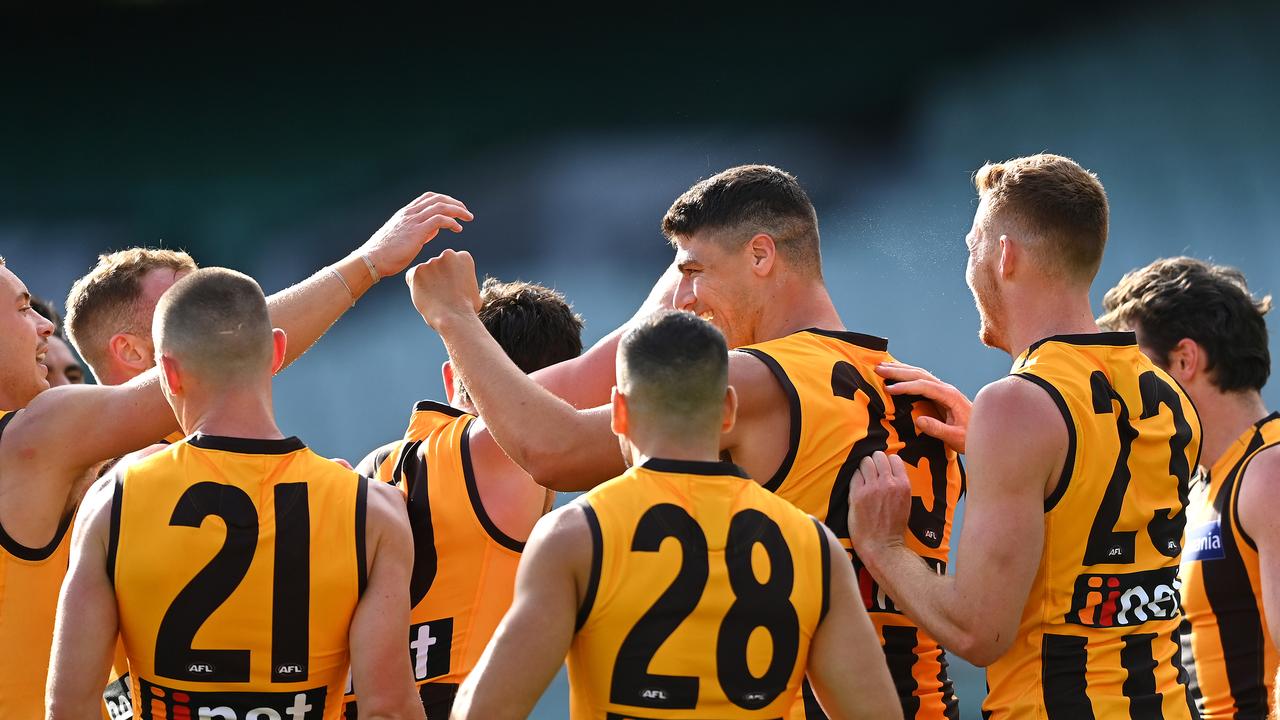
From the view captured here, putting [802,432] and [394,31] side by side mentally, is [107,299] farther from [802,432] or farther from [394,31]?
[394,31]

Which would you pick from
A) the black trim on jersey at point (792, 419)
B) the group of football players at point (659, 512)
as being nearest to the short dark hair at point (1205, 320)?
the group of football players at point (659, 512)

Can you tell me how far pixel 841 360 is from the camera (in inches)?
128

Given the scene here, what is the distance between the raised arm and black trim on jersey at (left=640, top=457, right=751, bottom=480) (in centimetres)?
62

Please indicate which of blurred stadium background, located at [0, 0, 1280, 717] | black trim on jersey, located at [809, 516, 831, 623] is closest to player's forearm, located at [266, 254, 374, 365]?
black trim on jersey, located at [809, 516, 831, 623]

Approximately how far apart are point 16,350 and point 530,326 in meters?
1.57

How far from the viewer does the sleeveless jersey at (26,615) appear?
3.48m

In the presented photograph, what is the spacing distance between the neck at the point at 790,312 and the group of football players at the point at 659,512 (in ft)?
0.03

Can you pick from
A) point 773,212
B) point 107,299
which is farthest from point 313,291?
point 773,212

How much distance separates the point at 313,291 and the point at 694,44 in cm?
537

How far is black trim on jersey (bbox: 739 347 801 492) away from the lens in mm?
3064

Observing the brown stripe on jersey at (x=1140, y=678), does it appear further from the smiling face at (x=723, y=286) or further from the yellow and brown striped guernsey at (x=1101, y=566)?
the smiling face at (x=723, y=286)

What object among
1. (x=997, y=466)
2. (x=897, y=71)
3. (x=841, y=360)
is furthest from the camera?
(x=897, y=71)

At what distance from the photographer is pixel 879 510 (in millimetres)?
3049

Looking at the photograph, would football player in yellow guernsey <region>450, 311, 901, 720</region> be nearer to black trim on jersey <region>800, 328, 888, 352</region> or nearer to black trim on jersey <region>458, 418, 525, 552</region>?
black trim on jersey <region>800, 328, 888, 352</region>
